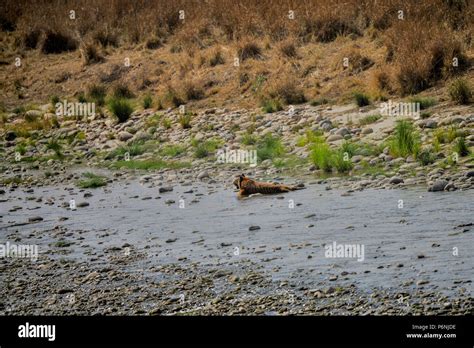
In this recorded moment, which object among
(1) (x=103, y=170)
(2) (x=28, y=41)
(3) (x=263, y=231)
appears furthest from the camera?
(2) (x=28, y=41)

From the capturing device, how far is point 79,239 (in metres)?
13.2

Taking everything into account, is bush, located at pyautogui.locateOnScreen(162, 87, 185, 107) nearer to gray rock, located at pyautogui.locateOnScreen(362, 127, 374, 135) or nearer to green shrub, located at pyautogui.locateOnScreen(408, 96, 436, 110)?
gray rock, located at pyautogui.locateOnScreen(362, 127, 374, 135)

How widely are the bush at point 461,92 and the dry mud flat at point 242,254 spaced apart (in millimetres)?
4062

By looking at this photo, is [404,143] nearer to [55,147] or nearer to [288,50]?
[288,50]

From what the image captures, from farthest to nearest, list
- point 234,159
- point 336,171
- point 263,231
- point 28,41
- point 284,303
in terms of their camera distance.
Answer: point 28,41 < point 234,159 < point 336,171 < point 263,231 < point 284,303

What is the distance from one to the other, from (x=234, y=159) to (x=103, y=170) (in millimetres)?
2977

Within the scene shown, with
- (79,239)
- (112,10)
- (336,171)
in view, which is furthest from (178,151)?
(112,10)

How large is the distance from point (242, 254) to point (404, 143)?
537 centimetres

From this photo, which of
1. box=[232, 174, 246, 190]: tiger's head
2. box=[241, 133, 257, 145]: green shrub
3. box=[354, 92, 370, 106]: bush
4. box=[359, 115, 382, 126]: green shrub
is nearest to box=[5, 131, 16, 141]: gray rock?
box=[241, 133, 257, 145]: green shrub

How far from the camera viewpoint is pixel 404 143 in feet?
52.7

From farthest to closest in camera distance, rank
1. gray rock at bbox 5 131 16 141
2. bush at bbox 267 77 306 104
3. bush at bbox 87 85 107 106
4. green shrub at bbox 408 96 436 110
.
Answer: bush at bbox 87 85 107 106 → gray rock at bbox 5 131 16 141 → bush at bbox 267 77 306 104 → green shrub at bbox 408 96 436 110

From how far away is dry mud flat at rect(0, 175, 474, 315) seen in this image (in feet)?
31.6

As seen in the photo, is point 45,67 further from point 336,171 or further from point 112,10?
point 336,171

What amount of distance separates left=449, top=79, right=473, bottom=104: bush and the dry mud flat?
406 cm
